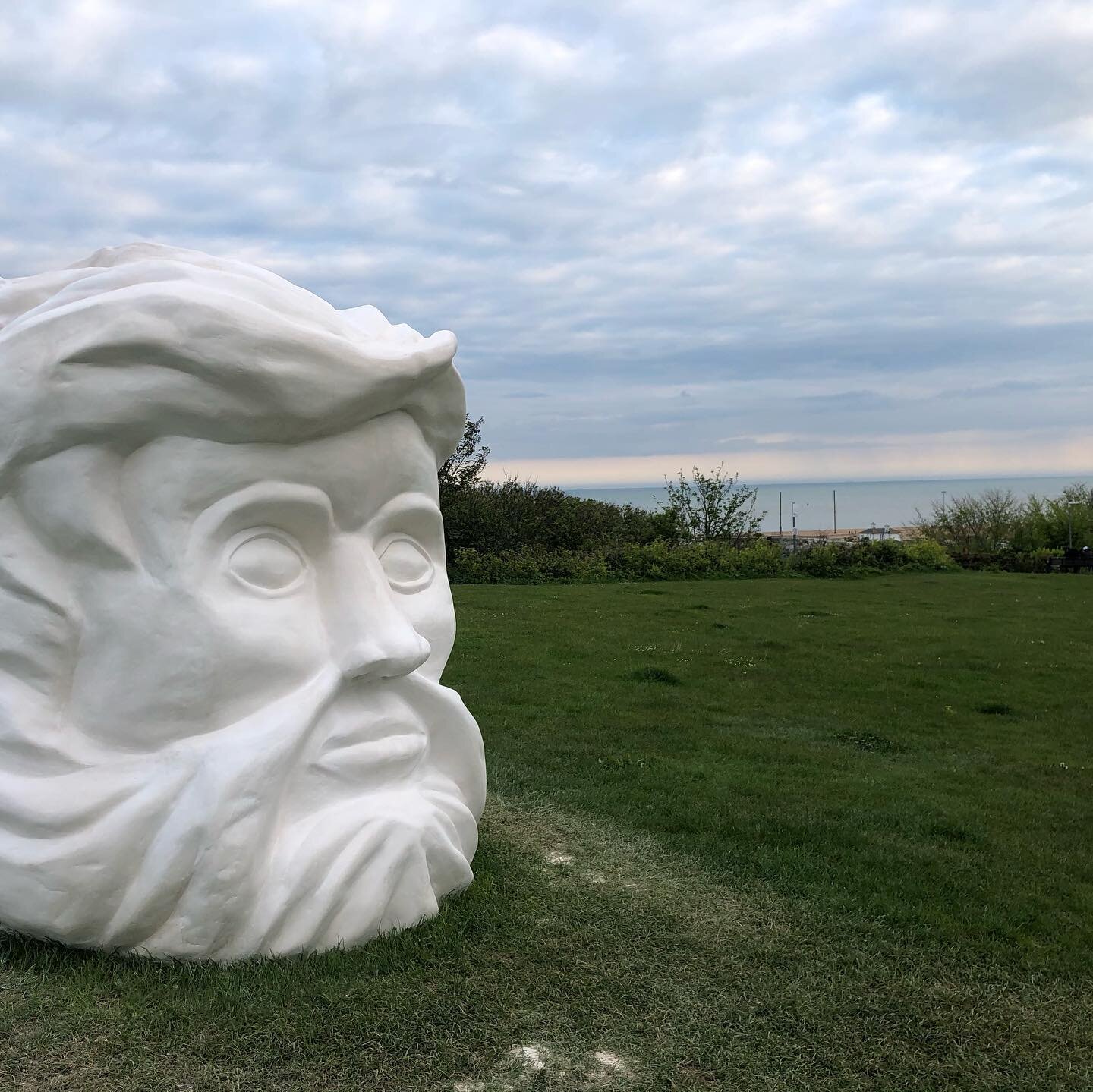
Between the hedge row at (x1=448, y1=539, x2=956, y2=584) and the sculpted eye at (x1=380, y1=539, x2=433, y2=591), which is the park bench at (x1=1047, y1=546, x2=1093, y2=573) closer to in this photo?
the hedge row at (x1=448, y1=539, x2=956, y2=584)

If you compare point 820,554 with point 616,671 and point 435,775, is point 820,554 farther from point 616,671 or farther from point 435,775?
point 435,775

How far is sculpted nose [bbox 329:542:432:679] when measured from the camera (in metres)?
3.71

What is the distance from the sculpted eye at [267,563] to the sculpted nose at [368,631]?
7.1 inches

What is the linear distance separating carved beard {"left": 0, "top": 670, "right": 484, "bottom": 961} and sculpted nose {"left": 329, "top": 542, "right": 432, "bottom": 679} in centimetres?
12

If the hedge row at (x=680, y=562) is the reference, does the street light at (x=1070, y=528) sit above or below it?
above

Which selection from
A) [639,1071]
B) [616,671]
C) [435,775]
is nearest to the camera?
[639,1071]

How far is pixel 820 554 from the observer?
2184cm

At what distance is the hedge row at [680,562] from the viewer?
19.3 meters

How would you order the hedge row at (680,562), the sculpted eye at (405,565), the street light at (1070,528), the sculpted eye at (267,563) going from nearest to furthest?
the sculpted eye at (267,563)
the sculpted eye at (405,565)
the hedge row at (680,562)
the street light at (1070,528)

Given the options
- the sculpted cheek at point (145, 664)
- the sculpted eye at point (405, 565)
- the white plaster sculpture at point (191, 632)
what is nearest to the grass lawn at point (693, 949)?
the white plaster sculpture at point (191, 632)

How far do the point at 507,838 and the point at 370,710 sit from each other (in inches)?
60.1

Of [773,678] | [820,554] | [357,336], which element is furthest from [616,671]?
[820,554]

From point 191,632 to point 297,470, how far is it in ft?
2.24

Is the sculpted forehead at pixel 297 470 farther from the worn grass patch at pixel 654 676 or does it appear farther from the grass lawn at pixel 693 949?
the worn grass patch at pixel 654 676
